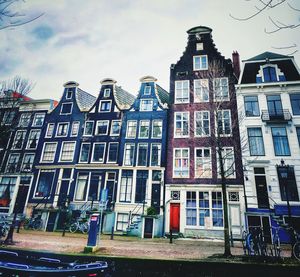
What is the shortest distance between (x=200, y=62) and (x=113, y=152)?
46.4 ft

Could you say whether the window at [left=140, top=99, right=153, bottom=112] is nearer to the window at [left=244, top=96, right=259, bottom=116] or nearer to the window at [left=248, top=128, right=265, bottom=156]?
the window at [left=244, top=96, right=259, bottom=116]

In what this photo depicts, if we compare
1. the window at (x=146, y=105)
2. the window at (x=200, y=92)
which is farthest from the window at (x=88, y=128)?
the window at (x=200, y=92)

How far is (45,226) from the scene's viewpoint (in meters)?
21.1

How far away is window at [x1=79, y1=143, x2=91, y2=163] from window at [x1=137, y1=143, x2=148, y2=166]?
6239mm

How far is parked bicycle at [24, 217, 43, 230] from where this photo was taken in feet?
68.9

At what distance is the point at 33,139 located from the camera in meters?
27.4

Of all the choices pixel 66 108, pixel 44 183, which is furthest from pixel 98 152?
pixel 66 108

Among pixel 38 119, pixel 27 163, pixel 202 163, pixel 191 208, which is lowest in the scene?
pixel 191 208

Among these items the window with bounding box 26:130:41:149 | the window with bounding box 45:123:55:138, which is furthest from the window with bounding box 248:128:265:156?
the window with bounding box 26:130:41:149

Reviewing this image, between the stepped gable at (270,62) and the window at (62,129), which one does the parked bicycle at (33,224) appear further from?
the stepped gable at (270,62)

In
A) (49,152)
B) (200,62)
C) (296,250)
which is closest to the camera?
(296,250)

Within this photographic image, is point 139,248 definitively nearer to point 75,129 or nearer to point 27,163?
point 75,129

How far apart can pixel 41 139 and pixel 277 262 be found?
87.6 feet

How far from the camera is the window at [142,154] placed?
21934 millimetres
